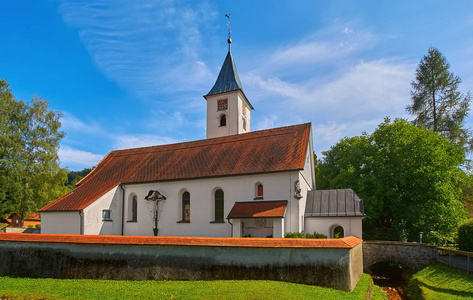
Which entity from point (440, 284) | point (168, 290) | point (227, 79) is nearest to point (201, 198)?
point (168, 290)

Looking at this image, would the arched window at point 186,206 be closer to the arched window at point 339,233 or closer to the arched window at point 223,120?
the arched window at point 339,233

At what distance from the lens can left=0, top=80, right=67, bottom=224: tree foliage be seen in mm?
34094

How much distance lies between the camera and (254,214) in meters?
19.5

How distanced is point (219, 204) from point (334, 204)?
7685 millimetres

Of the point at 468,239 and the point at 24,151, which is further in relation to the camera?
the point at 24,151

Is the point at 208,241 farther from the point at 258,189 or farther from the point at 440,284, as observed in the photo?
the point at 440,284

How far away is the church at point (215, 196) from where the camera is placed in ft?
66.2

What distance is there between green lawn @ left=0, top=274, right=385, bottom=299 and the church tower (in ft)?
68.3

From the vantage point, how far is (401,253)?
64.5ft

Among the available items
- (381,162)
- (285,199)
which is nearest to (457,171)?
(381,162)

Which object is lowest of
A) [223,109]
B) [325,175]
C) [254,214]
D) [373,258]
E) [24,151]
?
[373,258]

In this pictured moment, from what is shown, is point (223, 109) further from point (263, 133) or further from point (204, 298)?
point (204, 298)

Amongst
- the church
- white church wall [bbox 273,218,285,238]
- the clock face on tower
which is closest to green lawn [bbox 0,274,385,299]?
white church wall [bbox 273,218,285,238]

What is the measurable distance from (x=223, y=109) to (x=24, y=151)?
22550 millimetres
